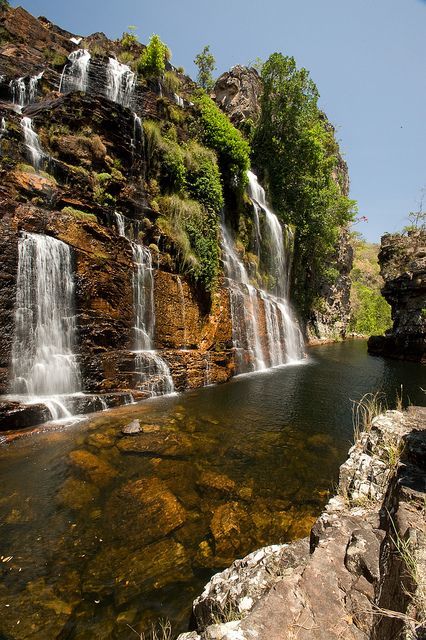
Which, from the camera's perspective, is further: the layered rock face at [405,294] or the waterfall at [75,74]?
the layered rock face at [405,294]

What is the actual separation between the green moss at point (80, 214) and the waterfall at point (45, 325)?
130 cm

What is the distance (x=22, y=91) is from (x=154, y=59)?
341 inches

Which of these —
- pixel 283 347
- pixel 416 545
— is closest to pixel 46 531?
pixel 416 545

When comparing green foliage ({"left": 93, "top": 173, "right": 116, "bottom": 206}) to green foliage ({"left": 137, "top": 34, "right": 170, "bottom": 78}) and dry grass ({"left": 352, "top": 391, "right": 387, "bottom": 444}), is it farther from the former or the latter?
green foliage ({"left": 137, "top": 34, "right": 170, "bottom": 78})

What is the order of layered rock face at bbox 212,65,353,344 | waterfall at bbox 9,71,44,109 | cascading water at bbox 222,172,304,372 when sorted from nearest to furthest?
waterfall at bbox 9,71,44,109, cascading water at bbox 222,172,304,372, layered rock face at bbox 212,65,353,344

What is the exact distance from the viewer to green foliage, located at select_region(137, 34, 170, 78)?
18.8 metres

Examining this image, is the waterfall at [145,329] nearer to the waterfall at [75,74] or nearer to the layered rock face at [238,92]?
the waterfall at [75,74]

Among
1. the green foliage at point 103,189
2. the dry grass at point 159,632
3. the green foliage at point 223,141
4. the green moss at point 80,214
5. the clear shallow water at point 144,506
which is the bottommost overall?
the dry grass at point 159,632

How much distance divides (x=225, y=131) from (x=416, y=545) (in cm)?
2028

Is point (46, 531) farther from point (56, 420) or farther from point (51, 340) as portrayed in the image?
point (51, 340)

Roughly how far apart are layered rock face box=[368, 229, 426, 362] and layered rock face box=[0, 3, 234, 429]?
14611mm

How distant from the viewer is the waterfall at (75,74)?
56.6ft

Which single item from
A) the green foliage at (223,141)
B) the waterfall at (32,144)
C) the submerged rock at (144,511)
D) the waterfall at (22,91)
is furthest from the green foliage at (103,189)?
the submerged rock at (144,511)

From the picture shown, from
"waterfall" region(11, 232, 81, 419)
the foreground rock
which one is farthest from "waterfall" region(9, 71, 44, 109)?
the foreground rock
